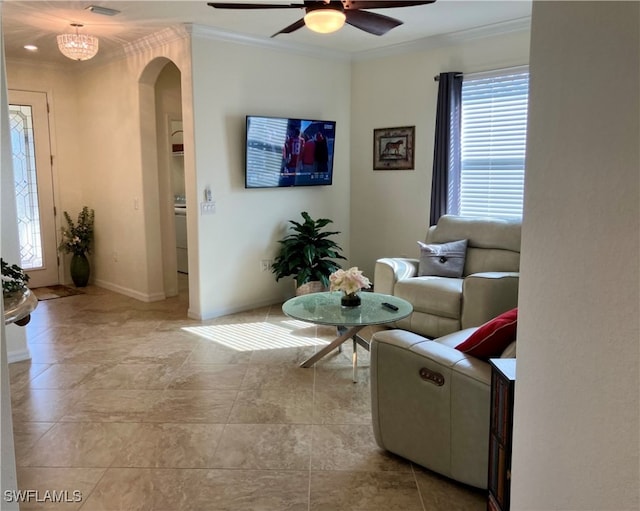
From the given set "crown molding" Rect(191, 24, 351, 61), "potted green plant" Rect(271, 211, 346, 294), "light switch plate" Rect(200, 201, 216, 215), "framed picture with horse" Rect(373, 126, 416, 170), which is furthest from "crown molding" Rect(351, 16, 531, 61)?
"light switch plate" Rect(200, 201, 216, 215)

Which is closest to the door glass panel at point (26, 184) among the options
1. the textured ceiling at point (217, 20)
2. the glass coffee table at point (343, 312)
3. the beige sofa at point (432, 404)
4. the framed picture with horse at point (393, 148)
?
the textured ceiling at point (217, 20)

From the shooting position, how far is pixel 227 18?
4.36 meters

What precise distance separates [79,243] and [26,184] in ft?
2.97

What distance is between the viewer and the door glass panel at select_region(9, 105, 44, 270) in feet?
20.1

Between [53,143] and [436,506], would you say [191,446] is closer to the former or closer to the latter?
[436,506]

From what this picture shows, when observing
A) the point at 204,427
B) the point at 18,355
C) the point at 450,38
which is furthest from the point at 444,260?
the point at 18,355

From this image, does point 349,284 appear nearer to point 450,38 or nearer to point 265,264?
point 265,264

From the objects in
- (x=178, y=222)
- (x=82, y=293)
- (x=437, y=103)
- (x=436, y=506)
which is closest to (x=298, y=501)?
(x=436, y=506)

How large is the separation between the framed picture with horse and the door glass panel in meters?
4.02

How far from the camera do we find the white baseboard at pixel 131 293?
5.78 metres

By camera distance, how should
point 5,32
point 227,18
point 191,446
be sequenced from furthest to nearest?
1. point 5,32
2. point 227,18
3. point 191,446

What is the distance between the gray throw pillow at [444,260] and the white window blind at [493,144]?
2.12ft

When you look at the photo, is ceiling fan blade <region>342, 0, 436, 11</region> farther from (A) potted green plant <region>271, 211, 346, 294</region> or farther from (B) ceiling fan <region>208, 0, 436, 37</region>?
(A) potted green plant <region>271, 211, 346, 294</region>

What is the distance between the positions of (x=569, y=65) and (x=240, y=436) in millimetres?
2379
